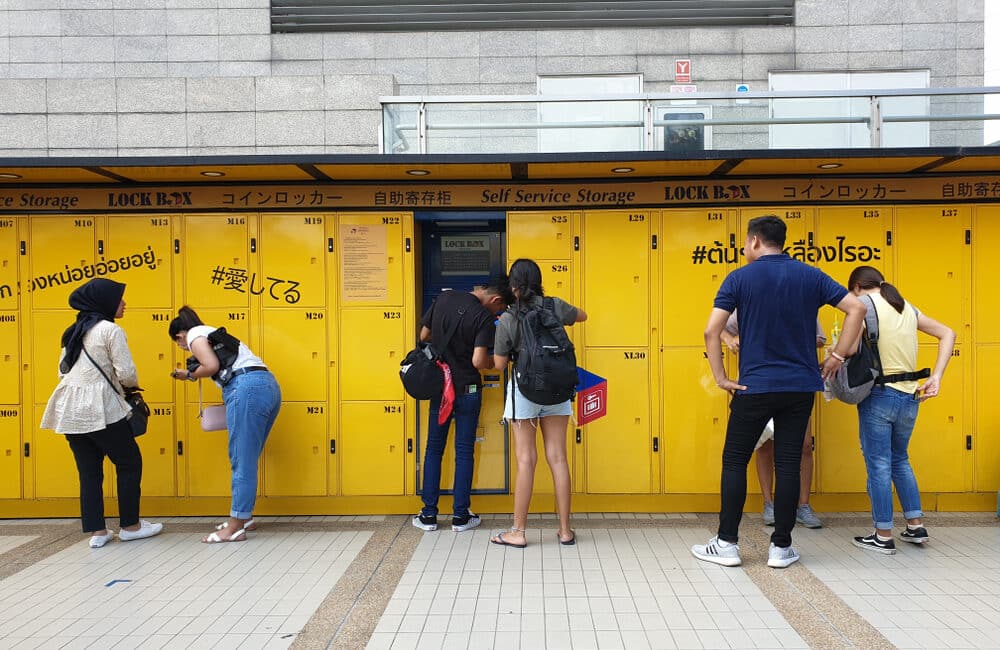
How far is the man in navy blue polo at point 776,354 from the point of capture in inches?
167

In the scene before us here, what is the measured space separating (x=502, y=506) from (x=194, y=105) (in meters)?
5.84

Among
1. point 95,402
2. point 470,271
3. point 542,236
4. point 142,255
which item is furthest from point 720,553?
point 142,255

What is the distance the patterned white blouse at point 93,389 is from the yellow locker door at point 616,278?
3383 mm

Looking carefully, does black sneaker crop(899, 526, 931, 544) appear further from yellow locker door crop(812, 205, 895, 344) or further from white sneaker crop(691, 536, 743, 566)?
yellow locker door crop(812, 205, 895, 344)

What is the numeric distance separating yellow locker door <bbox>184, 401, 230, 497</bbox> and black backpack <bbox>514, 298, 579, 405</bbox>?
2593 mm

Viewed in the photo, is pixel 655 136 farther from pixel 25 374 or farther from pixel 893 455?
pixel 25 374

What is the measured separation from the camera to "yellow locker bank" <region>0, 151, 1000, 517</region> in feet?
18.8

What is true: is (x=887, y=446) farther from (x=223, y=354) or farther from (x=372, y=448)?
(x=223, y=354)

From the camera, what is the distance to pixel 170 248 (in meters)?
5.86

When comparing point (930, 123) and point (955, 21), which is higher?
point (955, 21)

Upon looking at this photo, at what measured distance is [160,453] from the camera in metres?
5.83

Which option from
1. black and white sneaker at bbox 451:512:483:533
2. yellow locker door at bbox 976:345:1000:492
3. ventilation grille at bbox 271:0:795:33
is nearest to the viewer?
black and white sneaker at bbox 451:512:483:533

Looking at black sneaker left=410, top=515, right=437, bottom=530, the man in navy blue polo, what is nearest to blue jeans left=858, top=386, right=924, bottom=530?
the man in navy blue polo

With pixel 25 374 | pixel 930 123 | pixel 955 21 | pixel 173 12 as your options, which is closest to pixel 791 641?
pixel 930 123
